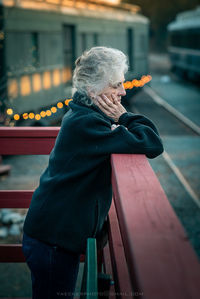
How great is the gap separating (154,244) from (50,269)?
1081 mm

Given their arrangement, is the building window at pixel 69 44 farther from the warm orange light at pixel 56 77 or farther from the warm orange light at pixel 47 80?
the warm orange light at pixel 47 80

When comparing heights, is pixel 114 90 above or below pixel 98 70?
below

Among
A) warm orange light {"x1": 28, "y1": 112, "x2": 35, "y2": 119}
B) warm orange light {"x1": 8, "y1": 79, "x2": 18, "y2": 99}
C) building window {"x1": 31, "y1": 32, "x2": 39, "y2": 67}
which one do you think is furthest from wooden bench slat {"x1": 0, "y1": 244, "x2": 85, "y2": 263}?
building window {"x1": 31, "y1": 32, "x2": 39, "y2": 67}

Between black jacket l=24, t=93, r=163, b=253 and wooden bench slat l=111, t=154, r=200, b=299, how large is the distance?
13.4 inches

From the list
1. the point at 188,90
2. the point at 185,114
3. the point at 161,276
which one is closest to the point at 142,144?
the point at 161,276

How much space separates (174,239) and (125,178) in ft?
1.57

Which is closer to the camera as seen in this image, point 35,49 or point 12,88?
point 12,88

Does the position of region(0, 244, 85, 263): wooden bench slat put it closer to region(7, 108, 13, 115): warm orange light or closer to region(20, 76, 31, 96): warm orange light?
region(7, 108, 13, 115): warm orange light

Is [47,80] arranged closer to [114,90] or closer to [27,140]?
[27,140]

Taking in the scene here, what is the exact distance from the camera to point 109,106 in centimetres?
187

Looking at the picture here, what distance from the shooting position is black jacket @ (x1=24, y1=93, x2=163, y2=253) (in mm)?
1660

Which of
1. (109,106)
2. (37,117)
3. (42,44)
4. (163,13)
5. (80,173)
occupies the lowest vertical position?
(37,117)

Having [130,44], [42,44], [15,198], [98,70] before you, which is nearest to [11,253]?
[15,198]

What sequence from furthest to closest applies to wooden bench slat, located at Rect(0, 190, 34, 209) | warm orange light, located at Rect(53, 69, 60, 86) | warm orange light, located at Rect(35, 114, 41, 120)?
1. warm orange light, located at Rect(53, 69, 60, 86)
2. warm orange light, located at Rect(35, 114, 41, 120)
3. wooden bench slat, located at Rect(0, 190, 34, 209)
